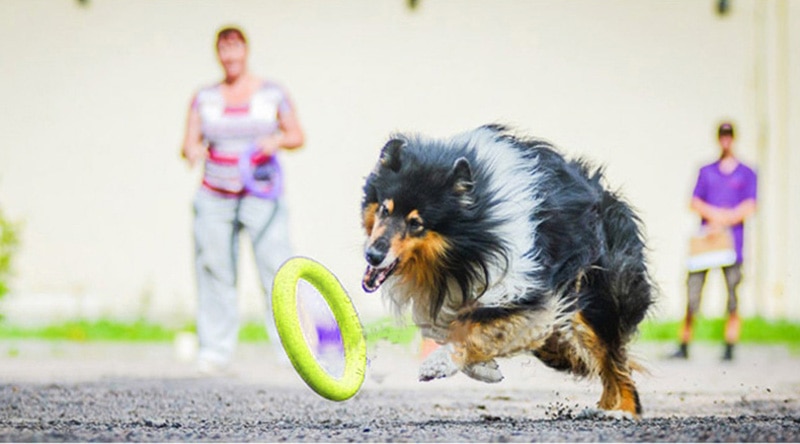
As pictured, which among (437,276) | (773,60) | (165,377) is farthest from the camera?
(773,60)

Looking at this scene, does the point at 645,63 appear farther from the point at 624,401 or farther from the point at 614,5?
the point at 624,401

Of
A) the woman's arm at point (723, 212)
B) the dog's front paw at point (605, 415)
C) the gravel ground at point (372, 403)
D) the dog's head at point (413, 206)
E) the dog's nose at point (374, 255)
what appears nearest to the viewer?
the gravel ground at point (372, 403)

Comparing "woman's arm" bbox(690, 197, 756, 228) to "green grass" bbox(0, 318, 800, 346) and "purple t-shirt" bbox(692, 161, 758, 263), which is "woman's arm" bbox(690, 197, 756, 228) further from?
"green grass" bbox(0, 318, 800, 346)

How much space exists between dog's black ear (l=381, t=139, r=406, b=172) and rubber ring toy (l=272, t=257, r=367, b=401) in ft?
2.00

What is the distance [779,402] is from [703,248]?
2943 mm

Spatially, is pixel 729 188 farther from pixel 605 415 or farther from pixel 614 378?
pixel 605 415

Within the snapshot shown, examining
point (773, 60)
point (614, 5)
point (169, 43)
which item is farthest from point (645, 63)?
point (169, 43)

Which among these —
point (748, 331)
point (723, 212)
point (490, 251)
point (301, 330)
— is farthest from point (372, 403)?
point (748, 331)

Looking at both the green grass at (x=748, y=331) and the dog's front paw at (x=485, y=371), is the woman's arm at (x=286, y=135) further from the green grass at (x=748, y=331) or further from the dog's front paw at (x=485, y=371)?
the green grass at (x=748, y=331)

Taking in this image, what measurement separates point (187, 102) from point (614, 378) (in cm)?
655

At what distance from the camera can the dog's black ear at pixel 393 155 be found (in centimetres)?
537

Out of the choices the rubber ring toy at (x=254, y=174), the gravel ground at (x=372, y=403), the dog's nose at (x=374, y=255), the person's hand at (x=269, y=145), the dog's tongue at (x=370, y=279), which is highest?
the person's hand at (x=269, y=145)

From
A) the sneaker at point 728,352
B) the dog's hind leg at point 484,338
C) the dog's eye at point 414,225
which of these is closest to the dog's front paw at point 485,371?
the dog's hind leg at point 484,338

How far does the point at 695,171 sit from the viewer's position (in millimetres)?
11750
